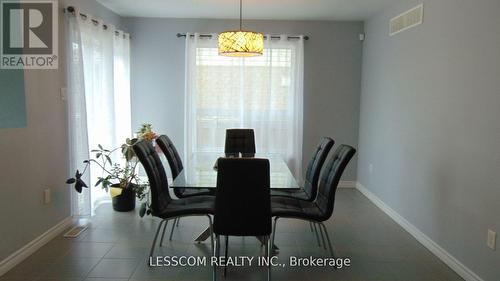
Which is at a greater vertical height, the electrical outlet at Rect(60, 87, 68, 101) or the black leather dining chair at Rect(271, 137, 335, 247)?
the electrical outlet at Rect(60, 87, 68, 101)

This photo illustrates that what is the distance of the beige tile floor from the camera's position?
2.65 m

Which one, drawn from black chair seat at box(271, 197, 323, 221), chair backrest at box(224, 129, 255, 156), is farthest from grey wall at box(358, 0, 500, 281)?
chair backrest at box(224, 129, 255, 156)

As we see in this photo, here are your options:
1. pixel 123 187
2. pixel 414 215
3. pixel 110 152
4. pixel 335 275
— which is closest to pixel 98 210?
pixel 123 187

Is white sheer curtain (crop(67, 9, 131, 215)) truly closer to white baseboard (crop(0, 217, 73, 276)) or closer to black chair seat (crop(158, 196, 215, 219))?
white baseboard (crop(0, 217, 73, 276))

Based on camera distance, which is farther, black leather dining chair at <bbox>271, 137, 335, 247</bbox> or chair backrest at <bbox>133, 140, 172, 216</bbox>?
black leather dining chair at <bbox>271, 137, 335, 247</bbox>

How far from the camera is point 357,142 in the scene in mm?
5344

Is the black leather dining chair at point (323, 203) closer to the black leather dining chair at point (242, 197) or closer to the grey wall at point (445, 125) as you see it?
the black leather dining chair at point (242, 197)

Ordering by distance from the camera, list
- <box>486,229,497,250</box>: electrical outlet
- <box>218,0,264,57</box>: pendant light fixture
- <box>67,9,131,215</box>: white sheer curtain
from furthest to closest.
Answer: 1. <box>67,9,131,215</box>: white sheer curtain
2. <box>218,0,264,57</box>: pendant light fixture
3. <box>486,229,497,250</box>: electrical outlet

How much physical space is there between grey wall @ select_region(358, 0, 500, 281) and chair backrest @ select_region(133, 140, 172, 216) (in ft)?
7.26

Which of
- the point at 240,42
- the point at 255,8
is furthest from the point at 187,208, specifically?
the point at 255,8

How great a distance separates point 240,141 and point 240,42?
134 centimetres

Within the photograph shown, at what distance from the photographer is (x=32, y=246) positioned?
2961 millimetres

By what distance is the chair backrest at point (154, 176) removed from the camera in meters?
2.67

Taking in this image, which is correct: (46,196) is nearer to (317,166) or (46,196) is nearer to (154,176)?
(154,176)
